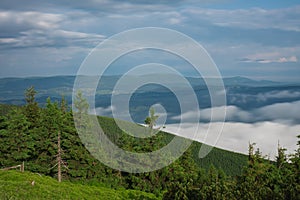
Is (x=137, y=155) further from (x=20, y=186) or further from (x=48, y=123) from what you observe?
(x=20, y=186)

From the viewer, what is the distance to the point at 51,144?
4231 cm

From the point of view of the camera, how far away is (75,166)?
42.8 meters

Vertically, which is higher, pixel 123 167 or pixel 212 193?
pixel 212 193

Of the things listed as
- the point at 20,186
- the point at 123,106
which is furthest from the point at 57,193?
the point at 123,106

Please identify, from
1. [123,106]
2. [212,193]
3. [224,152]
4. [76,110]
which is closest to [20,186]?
[212,193]

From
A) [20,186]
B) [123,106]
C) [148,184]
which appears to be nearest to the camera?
[20,186]

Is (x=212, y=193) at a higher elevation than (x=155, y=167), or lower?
higher

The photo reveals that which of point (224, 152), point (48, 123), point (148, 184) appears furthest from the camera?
point (224, 152)

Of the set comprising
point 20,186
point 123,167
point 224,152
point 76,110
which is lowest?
point 224,152

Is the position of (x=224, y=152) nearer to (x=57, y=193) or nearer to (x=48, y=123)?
(x=48, y=123)

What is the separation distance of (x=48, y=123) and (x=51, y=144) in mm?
2737

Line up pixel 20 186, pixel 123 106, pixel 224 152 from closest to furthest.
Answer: pixel 20 186
pixel 123 106
pixel 224 152

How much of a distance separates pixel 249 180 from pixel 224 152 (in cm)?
12031

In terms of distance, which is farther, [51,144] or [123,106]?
[51,144]
